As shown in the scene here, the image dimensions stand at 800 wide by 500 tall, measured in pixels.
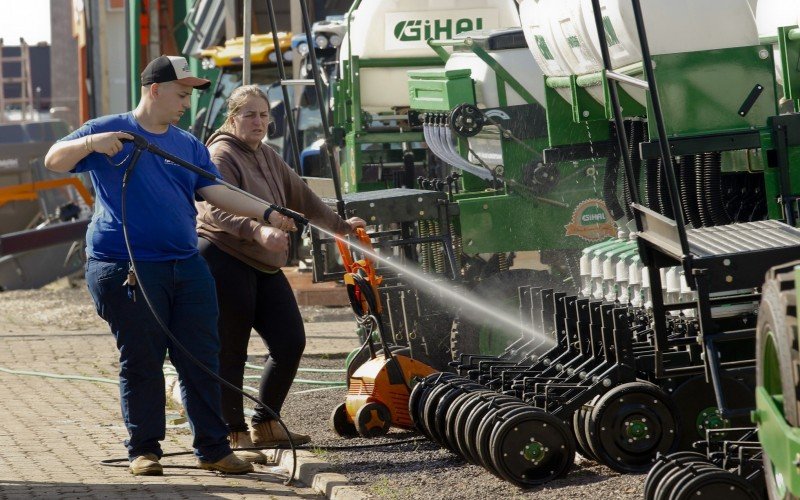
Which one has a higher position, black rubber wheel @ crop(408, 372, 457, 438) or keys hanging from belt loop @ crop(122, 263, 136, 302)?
keys hanging from belt loop @ crop(122, 263, 136, 302)

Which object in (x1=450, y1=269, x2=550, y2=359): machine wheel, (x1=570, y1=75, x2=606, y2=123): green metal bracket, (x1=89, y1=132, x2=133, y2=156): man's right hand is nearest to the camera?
(x1=89, y1=132, x2=133, y2=156): man's right hand

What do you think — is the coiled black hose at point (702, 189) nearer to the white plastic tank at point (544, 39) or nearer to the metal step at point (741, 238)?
the metal step at point (741, 238)

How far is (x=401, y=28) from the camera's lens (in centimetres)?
1298

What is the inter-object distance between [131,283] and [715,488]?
2.82 m

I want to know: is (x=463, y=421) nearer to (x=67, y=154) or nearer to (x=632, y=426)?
(x=632, y=426)

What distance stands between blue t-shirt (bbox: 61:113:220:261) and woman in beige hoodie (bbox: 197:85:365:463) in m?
0.39

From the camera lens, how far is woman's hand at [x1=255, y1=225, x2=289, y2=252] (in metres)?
6.80

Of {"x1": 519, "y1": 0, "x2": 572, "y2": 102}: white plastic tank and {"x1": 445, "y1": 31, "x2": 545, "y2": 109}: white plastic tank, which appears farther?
{"x1": 445, "y1": 31, "x2": 545, "y2": 109}: white plastic tank

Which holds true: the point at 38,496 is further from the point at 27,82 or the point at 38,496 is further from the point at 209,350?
the point at 27,82

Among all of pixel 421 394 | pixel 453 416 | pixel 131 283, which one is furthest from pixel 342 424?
pixel 131 283

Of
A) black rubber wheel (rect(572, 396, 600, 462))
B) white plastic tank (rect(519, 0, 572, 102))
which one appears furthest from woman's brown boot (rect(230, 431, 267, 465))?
white plastic tank (rect(519, 0, 572, 102))

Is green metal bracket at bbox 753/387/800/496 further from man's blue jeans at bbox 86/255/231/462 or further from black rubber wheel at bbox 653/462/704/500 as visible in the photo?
man's blue jeans at bbox 86/255/231/462

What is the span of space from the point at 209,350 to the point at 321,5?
1709 centimetres

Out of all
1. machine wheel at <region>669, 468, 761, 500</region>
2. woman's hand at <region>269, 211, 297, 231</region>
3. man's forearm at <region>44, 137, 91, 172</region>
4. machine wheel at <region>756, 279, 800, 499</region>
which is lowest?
machine wheel at <region>669, 468, 761, 500</region>
